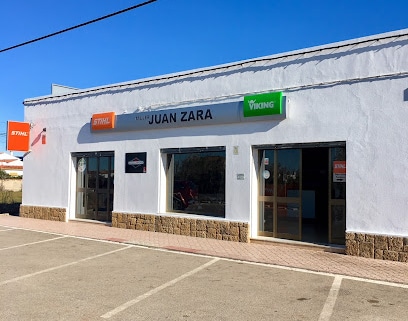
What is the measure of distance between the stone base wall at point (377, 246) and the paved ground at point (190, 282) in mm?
251

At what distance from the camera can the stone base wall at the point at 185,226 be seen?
402 inches

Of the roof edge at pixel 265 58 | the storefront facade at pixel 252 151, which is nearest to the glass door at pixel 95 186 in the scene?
the storefront facade at pixel 252 151

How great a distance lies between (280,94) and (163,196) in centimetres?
467

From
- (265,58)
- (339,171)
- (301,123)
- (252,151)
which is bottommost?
(339,171)

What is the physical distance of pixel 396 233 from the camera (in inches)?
320

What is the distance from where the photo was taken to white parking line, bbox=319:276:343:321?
16.0 feet

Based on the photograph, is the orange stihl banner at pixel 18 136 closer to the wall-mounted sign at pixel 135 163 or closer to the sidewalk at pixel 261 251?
the sidewalk at pixel 261 251

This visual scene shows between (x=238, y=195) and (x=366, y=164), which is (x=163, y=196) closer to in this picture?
(x=238, y=195)

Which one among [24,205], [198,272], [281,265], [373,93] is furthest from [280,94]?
[24,205]

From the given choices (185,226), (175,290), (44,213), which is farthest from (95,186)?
(175,290)

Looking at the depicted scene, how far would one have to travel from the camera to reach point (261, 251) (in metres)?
8.97

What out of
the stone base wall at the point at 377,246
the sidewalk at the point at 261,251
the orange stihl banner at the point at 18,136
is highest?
the orange stihl banner at the point at 18,136

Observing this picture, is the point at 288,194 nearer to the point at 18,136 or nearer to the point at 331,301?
the point at 331,301

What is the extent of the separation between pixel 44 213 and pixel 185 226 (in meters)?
6.34
